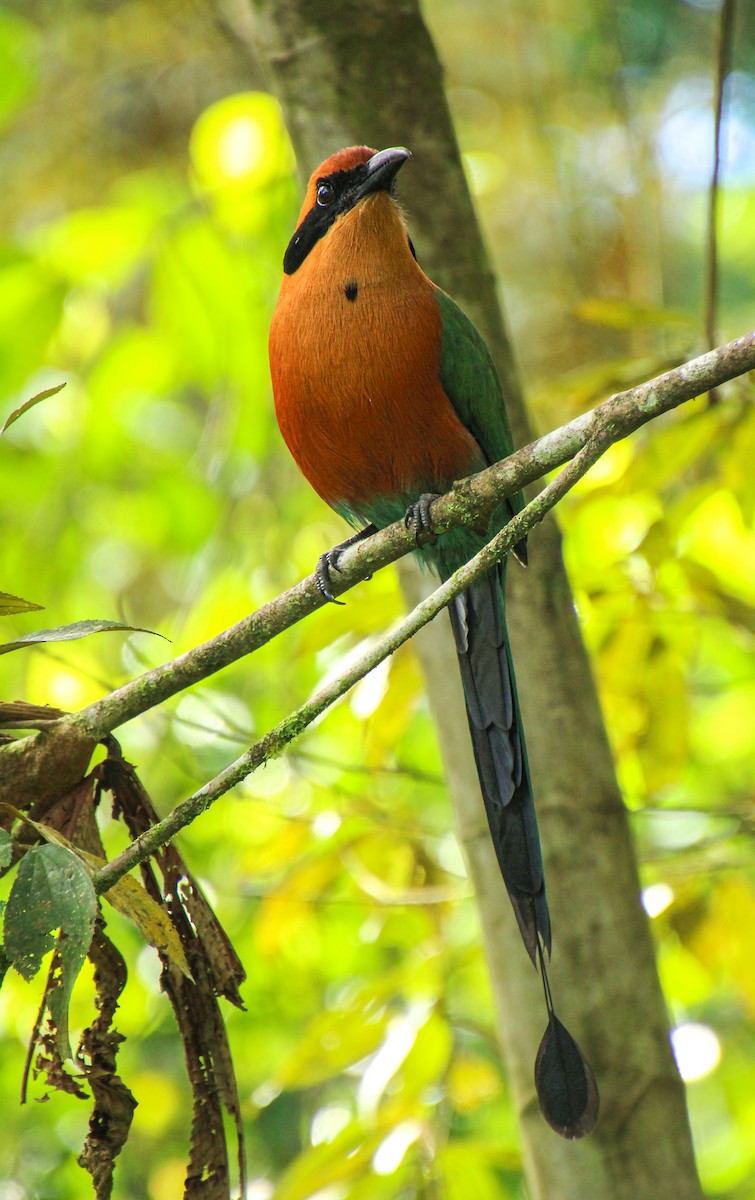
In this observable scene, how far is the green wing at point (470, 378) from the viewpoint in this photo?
2.28 meters

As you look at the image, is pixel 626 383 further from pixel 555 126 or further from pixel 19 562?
pixel 555 126

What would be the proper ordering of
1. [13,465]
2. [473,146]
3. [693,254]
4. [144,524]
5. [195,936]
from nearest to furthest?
[195,936]
[13,465]
[144,524]
[473,146]
[693,254]

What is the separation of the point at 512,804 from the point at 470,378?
841 millimetres

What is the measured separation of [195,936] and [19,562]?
2346 mm

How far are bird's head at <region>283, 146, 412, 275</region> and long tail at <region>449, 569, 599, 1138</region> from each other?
32.7 inches

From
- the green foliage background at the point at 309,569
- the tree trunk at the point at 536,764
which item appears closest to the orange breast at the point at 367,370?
the tree trunk at the point at 536,764

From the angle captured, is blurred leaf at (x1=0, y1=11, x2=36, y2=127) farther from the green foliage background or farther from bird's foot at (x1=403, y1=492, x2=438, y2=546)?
bird's foot at (x1=403, y1=492, x2=438, y2=546)

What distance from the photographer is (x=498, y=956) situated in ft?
7.04

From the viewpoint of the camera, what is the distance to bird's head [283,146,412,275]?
2.30 m

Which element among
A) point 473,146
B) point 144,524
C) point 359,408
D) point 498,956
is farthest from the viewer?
point 473,146

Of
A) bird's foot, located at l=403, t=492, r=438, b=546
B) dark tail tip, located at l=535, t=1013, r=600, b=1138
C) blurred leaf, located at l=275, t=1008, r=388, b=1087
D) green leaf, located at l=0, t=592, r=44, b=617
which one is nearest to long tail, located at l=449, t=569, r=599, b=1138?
dark tail tip, located at l=535, t=1013, r=600, b=1138

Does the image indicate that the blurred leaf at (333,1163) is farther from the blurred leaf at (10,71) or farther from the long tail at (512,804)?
the blurred leaf at (10,71)

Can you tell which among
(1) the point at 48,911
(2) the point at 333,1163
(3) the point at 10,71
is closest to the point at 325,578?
(1) the point at 48,911

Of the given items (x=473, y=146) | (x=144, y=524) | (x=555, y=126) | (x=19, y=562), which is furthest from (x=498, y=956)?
(x=473, y=146)
